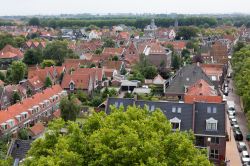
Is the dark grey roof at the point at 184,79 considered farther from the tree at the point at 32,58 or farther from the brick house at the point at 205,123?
the tree at the point at 32,58

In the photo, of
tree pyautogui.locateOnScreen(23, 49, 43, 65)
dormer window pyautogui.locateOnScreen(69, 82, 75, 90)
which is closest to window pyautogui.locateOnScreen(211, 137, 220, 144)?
dormer window pyautogui.locateOnScreen(69, 82, 75, 90)

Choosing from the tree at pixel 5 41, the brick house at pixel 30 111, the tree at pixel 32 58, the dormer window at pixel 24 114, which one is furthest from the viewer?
the tree at pixel 5 41

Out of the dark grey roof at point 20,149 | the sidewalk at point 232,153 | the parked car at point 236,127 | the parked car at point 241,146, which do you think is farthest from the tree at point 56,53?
the dark grey roof at point 20,149

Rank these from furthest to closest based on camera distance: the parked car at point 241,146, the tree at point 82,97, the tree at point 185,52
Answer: the tree at point 185,52 < the tree at point 82,97 < the parked car at point 241,146

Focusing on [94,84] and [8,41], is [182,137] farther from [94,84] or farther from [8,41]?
[8,41]

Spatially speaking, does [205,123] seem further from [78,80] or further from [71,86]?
[71,86]

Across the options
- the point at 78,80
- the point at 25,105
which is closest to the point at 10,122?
the point at 25,105

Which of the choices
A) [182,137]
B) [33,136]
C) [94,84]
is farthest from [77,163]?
[94,84]

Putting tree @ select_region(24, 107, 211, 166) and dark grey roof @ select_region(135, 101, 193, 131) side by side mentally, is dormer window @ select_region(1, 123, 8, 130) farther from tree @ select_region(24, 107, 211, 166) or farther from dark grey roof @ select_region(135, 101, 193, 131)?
tree @ select_region(24, 107, 211, 166)
